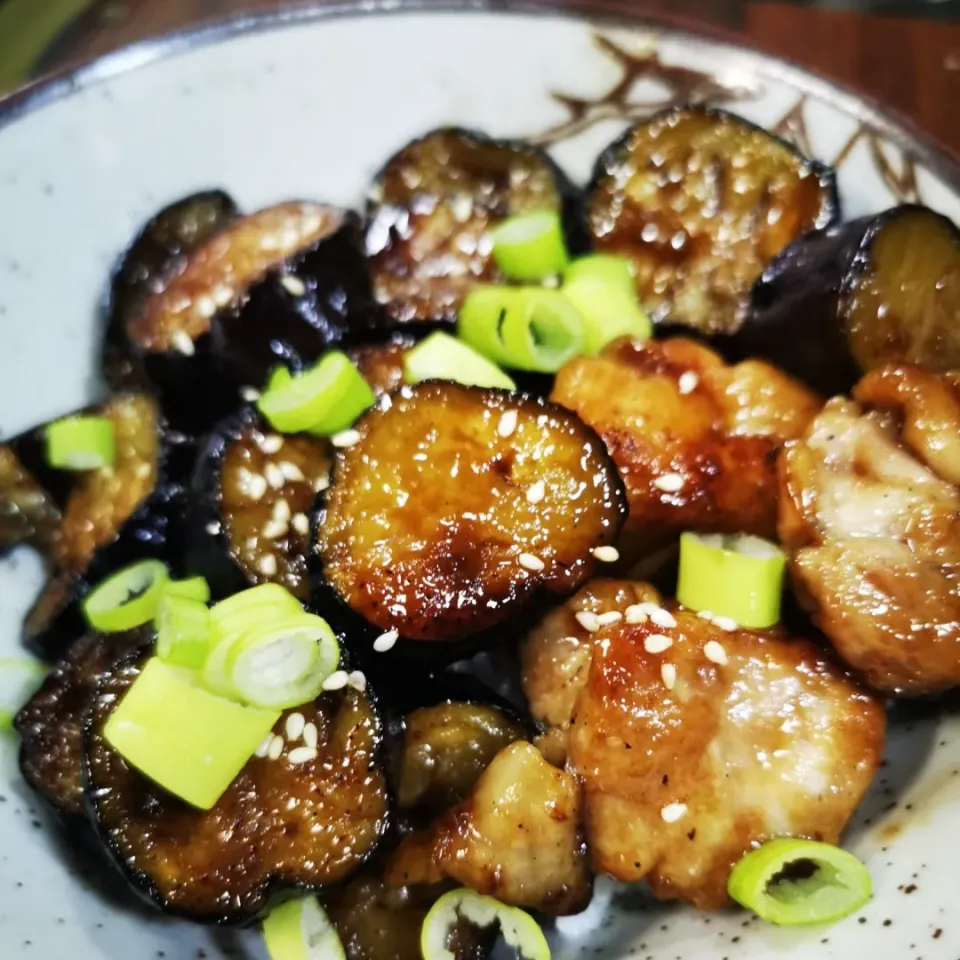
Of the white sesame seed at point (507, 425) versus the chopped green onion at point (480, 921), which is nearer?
the chopped green onion at point (480, 921)

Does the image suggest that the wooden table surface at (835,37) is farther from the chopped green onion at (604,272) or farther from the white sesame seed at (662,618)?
the white sesame seed at (662,618)

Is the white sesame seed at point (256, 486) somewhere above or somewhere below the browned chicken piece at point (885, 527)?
above

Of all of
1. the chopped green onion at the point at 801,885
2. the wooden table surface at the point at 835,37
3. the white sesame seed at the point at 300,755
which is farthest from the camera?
the wooden table surface at the point at 835,37

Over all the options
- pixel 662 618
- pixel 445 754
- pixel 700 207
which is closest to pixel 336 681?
pixel 445 754

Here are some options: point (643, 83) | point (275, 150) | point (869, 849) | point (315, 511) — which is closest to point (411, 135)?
point (275, 150)

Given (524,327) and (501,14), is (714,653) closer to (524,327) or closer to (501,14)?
(524,327)

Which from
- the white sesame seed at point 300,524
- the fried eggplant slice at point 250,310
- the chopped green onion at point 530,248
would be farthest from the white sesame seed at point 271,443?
the chopped green onion at point 530,248

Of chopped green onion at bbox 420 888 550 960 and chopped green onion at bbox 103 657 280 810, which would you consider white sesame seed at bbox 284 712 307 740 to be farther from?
chopped green onion at bbox 420 888 550 960
